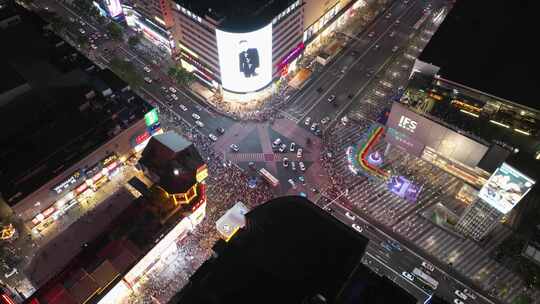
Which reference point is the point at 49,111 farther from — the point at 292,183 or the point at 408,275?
the point at 408,275

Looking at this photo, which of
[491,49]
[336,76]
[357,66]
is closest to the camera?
[491,49]

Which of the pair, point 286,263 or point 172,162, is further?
point 172,162

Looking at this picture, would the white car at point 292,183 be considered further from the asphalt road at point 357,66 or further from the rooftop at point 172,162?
the rooftop at point 172,162

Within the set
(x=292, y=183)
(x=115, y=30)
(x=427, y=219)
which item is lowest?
(x=427, y=219)

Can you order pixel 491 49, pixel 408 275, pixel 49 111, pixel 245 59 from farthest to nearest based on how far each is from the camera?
pixel 245 59 < pixel 491 49 < pixel 49 111 < pixel 408 275

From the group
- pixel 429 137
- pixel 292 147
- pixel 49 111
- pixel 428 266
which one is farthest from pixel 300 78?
pixel 49 111

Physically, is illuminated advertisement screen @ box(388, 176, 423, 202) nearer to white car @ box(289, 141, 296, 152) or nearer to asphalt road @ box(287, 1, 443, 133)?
asphalt road @ box(287, 1, 443, 133)

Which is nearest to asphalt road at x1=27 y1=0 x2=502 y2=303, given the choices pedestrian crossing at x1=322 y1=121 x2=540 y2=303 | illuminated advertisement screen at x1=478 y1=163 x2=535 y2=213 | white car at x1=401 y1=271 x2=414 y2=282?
pedestrian crossing at x1=322 y1=121 x2=540 y2=303

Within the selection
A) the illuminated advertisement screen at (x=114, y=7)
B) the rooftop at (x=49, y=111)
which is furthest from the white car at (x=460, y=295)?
the illuminated advertisement screen at (x=114, y=7)
